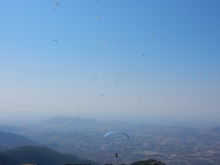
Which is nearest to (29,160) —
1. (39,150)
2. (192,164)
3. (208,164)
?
(39,150)

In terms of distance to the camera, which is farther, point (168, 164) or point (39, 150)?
point (168, 164)

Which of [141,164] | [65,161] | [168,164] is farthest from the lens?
[168,164]

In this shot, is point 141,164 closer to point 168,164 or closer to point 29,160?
point 29,160

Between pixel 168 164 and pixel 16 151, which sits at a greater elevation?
pixel 16 151

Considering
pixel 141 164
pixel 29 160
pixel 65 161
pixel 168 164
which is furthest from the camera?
pixel 168 164

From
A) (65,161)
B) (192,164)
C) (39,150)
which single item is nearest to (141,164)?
(65,161)

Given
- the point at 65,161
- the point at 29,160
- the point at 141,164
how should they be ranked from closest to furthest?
the point at 141,164, the point at 29,160, the point at 65,161

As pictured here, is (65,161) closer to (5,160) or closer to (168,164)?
(5,160)

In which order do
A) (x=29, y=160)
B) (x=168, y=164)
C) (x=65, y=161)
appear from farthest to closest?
1. (x=168, y=164)
2. (x=65, y=161)
3. (x=29, y=160)

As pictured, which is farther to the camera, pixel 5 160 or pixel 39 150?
pixel 39 150
